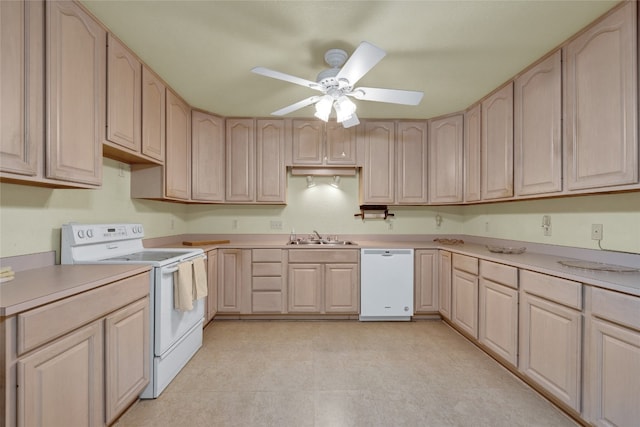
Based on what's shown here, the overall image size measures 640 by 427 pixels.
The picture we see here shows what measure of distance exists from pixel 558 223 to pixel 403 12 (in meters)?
2.07

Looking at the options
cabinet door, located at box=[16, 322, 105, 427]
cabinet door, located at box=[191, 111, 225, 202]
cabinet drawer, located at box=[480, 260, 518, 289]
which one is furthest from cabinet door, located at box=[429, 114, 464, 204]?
cabinet door, located at box=[16, 322, 105, 427]

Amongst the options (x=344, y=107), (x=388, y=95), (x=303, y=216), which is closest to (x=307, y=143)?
(x=303, y=216)

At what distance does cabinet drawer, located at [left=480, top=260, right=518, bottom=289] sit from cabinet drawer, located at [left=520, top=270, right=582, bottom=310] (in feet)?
0.22

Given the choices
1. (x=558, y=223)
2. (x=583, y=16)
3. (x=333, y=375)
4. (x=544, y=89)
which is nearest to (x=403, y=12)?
(x=583, y=16)

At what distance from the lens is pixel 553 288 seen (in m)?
1.73

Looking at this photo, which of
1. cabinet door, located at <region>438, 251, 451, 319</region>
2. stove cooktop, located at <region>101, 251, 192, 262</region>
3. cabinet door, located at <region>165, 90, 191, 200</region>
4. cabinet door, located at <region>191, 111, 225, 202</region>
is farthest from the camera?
cabinet door, located at <region>191, 111, 225, 202</region>

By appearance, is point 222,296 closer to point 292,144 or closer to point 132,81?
point 292,144

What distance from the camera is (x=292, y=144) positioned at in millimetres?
3398

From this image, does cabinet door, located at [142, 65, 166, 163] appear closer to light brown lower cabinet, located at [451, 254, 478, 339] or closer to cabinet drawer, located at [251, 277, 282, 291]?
cabinet drawer, located at [251, 277, 282, 291]

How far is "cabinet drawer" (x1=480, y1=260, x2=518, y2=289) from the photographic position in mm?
2057

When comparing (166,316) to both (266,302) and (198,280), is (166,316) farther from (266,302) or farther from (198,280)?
(266,302)

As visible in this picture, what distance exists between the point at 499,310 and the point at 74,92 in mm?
3202

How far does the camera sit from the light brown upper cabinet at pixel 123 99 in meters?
1.84

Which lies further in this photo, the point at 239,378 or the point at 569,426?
the point at 239,378
